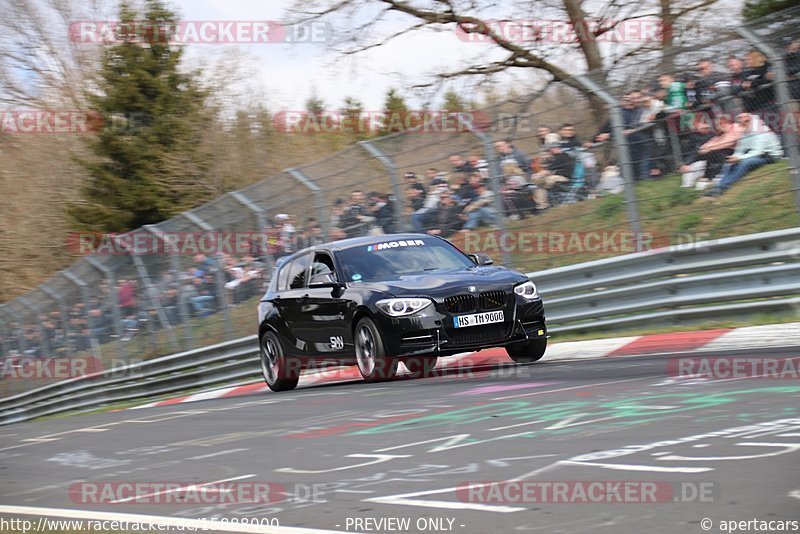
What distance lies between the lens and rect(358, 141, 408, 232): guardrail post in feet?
48.4

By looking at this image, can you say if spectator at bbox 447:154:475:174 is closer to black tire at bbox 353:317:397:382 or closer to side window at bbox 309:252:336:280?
side window at bbox 309:252:336:280

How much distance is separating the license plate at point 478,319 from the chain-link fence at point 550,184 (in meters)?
2.32

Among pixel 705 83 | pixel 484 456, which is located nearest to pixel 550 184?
pixel 705 83

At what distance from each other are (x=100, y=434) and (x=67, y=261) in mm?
30172

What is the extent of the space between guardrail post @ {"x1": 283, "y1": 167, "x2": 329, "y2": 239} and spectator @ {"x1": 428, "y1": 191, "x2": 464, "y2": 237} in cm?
226

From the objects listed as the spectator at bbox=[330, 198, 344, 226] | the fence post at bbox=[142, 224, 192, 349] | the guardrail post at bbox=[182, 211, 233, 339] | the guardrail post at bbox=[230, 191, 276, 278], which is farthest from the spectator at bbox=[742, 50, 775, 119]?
the fence post at bbox=[142, 224, 192, 349]

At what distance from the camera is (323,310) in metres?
12.1

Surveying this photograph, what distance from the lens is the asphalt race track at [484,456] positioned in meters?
4.58

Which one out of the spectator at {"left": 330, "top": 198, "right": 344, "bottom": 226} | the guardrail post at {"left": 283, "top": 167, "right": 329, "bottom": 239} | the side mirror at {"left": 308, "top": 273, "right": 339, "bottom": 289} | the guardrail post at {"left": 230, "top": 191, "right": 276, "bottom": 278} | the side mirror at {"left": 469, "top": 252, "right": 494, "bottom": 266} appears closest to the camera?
the side mirror at {"left": 308, "top": 273, "right": 339, "bottom": 289}

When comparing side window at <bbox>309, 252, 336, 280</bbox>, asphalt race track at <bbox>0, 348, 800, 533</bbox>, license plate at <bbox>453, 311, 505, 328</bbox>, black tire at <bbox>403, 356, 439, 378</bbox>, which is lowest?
black tire at <bbox>403, 356, 439, 378</bbox>

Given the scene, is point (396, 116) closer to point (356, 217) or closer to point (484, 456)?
point (356, 217)

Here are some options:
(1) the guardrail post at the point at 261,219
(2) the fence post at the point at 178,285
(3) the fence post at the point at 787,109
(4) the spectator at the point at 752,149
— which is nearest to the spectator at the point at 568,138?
(4) the spectator at the point at 752,149

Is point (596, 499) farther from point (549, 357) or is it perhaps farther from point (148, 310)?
point (148, 310)

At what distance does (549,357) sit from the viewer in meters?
12.0
